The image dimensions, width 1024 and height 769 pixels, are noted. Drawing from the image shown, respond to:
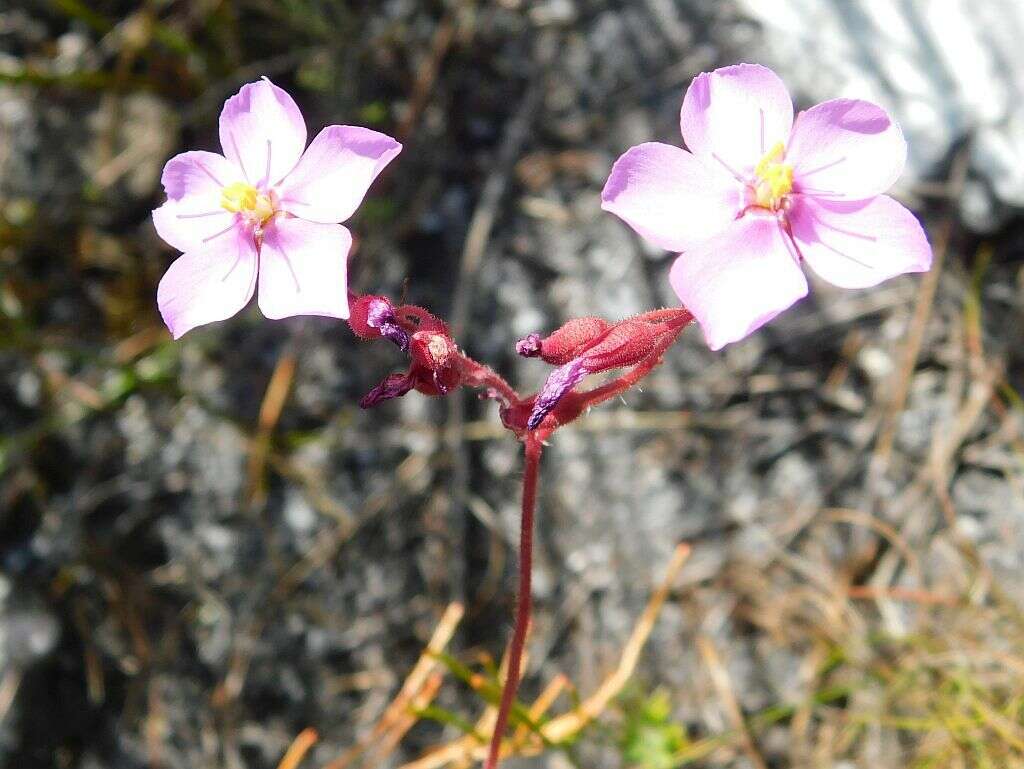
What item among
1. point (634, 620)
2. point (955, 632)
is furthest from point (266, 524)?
point (955, 632)

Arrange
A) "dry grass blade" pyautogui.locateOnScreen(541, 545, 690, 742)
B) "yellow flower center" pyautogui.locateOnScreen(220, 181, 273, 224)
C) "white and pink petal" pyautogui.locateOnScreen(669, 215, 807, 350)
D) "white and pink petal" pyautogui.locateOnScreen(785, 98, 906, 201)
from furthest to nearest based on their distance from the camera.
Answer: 1. "dry grass blade" pyautogui.locateOnScreen(541, 545, 690, 742)
2. "yellow flower center" pyautogui.locateOnScreen(220, 181, 273, 224)
3. "white and pink petal" pyautogui.locateOnScreen(785, 98, 906, 201)
4. "white and pink petal" pyautogui.locateOnScreen(669, 215, 807, 350)

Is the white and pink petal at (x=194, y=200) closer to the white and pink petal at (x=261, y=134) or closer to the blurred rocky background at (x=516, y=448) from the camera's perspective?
the white and pink petal at (x=261, y=134)

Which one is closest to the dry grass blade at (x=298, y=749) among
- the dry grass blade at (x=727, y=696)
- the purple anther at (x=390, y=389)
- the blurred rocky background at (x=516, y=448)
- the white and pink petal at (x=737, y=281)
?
the blurred rocky background at (x=516, y=448)

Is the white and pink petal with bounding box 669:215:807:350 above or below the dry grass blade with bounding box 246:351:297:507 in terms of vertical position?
above

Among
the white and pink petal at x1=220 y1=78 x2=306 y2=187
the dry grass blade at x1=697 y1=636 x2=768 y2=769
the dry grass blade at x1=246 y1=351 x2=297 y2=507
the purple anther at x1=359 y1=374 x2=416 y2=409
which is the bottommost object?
the dry grass blade at x1=697 y1=636 x2=768 y2=769

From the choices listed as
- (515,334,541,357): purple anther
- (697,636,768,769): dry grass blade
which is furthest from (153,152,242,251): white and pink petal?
(697,636,768,769): dry grass blade

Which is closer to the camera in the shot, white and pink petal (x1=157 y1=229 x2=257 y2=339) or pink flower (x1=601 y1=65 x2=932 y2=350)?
pink flower (x1=601 y1=65 x2=932 y2=350)

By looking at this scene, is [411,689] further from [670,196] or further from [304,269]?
[670,196]

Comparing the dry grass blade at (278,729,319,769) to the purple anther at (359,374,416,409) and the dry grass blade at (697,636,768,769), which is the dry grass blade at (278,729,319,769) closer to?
Answer: the dry grass blade at (697,636,768,769)
